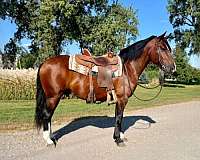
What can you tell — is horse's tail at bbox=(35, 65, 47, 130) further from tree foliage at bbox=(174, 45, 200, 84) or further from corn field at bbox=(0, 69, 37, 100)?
tree foliage at bbox=(174, 45, 200, 84)

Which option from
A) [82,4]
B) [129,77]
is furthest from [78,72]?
[82,4]

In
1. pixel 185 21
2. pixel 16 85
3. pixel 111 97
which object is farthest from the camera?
pixel 185 21

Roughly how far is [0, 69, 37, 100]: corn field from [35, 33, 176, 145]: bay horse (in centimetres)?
1440

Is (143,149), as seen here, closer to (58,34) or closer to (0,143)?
(0,143)

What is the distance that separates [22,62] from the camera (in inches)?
3147

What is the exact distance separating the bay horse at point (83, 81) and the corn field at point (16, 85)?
47.2 ft

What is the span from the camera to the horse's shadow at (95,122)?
10757mm

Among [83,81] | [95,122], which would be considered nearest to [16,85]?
[95,122]

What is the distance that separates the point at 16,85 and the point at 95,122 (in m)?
12.2

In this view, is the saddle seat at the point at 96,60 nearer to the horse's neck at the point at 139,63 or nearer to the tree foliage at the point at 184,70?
the horse's neck at the point at 139,63

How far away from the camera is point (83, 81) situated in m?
9.08

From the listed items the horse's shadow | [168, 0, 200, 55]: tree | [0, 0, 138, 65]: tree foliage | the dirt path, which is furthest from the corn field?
[168, 0, 200, 55]: tree

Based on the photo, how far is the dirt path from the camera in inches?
297

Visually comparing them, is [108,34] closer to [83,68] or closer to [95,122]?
[95,122]
